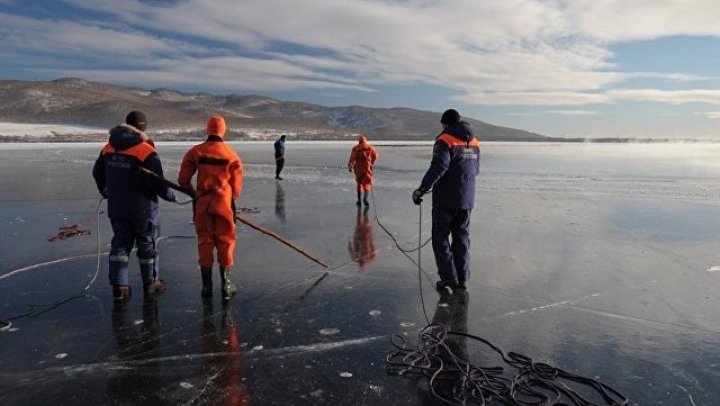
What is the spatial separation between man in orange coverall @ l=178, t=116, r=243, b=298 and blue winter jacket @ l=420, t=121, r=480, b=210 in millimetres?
1895

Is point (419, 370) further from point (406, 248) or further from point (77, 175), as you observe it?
point (77, 175)

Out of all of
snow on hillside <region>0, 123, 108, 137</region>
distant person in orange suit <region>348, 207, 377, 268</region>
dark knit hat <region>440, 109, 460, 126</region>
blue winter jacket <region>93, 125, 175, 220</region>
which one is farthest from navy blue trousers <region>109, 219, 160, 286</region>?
snow on hillside <region>0, 123, 108, 137</region>

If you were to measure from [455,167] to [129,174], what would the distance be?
10.3 ft

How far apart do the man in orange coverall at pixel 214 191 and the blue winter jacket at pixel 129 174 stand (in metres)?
0.29

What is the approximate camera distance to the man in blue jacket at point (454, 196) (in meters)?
5.25

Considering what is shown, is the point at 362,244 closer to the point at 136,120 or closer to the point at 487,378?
the point at 136,120

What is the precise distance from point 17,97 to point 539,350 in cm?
17914

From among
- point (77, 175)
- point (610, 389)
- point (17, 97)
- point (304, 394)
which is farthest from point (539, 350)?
point (17, 97)

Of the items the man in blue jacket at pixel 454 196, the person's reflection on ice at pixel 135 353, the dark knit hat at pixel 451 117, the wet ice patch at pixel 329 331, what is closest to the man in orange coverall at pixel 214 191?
the person's reflection on ice at pixel 135 353

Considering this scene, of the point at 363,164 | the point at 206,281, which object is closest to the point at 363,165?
the point at 363,164

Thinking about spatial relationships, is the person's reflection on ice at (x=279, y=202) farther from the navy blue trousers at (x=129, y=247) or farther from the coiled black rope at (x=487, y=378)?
the coiled black rope at (x=487, y=378)

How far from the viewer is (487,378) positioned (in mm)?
3396

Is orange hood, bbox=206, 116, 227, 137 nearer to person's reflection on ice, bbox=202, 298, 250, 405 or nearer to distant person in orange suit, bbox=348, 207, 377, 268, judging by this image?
person's reflection on ice, bbox=202, 298, 250, 405

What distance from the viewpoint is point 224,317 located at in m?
4.45
